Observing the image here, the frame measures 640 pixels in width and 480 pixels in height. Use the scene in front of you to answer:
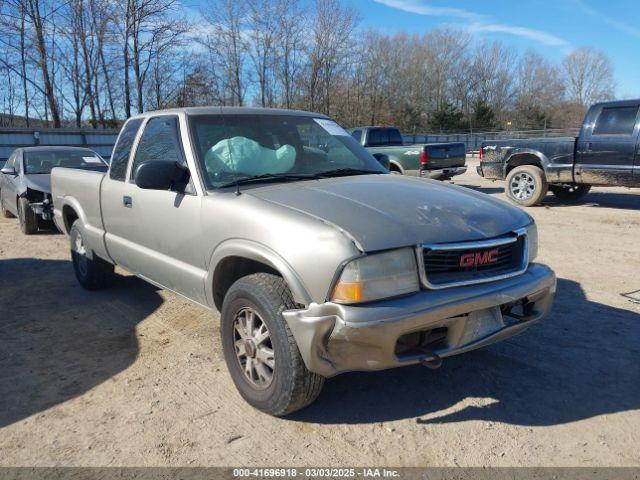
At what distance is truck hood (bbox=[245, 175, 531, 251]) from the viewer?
257 centimetres

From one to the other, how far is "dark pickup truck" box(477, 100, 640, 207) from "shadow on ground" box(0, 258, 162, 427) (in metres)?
8.47

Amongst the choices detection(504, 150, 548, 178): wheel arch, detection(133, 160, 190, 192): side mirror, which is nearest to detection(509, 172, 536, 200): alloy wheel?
detection(504, 150, 548, 178): wheel arch

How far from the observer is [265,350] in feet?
9.53

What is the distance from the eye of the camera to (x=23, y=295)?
5438 millimetres

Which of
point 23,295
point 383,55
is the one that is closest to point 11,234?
point 23,295

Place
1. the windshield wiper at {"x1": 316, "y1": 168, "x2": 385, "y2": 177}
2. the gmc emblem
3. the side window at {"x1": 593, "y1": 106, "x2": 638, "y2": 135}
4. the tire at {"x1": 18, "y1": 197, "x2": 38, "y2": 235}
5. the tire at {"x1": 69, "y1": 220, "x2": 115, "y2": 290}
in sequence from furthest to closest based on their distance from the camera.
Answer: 1. the side window at {"x1": 593, "y1": 106, "x2": 638, "y2": 135}
2. the tire at {"x1": 18, "y1": 197, "x2": 38, "y2": 235}
3. the tire at {"x1": 69, "y1": 220, "x2": 115, "y2": 290}
4. the windshield wiper at {"x1": 316, "y1": 168, "x2": 385, "y2": 177}
5. the gmc emblem

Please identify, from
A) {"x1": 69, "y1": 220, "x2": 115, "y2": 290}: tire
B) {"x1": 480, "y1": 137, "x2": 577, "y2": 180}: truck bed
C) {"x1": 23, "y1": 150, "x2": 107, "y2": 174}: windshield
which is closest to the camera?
{"x1": 69, "y1": 220, "x2": 115, "y2": 290}: tire

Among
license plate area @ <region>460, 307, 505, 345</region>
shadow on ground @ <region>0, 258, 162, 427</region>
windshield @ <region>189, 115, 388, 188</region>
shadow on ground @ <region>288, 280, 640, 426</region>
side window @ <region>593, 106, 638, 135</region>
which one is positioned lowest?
shadow on ground @ <region>288, 280, 640, 426</region>

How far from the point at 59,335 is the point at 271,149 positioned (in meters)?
2.47

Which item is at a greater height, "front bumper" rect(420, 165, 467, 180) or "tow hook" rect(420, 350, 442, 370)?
"front bumper" rect(420, 165, 467, 180)

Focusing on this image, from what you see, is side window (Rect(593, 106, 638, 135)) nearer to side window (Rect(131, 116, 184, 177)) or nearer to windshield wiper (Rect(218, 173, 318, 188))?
windshield wiper (Rect(218, 173, 318, 188))

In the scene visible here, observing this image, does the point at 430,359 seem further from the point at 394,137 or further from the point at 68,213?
the point at 394,137

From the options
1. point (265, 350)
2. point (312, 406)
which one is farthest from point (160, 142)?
point (312, 406)

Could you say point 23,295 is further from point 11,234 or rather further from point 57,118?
point 57,118
